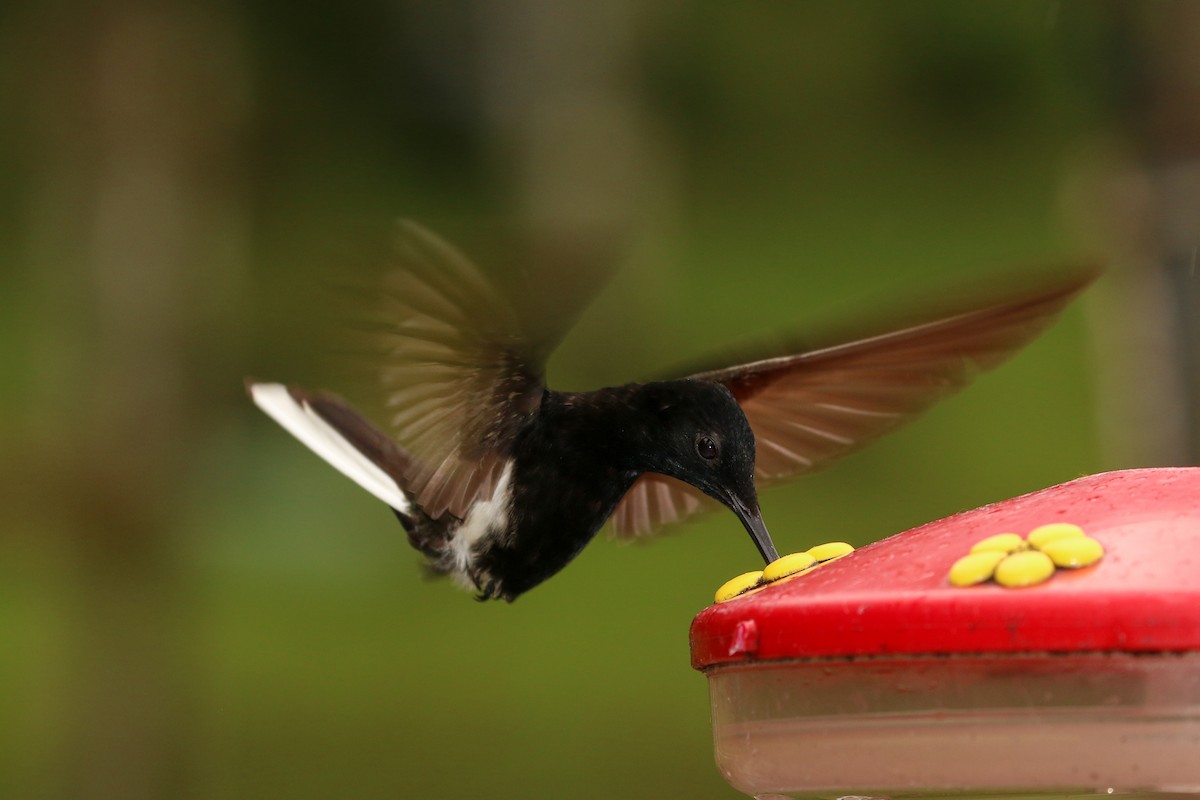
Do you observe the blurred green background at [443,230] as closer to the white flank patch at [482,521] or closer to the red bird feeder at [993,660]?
the white flank patch at [482,521]

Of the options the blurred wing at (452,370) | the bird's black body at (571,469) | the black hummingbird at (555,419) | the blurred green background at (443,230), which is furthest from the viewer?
the blurred green background at (443,230)

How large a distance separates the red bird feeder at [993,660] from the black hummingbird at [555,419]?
2.20ft

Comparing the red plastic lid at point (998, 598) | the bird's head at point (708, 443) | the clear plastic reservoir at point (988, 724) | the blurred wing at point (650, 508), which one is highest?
the bird's head at point (708, 443)

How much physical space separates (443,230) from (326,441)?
146cm

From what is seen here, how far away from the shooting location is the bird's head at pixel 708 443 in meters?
2.08

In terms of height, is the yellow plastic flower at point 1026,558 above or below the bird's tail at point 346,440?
below

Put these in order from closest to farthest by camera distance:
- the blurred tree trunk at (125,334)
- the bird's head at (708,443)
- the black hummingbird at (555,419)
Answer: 1. the black hummingbird at (555,419)
2. the bird's head at (708,443)
3. the blurred tree trunk at (125,334)

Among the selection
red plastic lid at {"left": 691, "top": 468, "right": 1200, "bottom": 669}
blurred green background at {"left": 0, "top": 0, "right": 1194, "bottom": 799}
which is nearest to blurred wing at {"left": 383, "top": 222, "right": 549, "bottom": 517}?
red plastic lid at {"left": 691, "top": 468, "right": 1200, "bottom": 669}

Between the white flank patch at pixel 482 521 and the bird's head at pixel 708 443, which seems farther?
the white flank patch at pixel 482 521

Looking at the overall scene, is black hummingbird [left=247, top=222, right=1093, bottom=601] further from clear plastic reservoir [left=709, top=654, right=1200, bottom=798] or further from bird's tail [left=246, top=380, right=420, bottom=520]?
clear plastic reservoir [left=709, top=654, right=1200, bottom=798]

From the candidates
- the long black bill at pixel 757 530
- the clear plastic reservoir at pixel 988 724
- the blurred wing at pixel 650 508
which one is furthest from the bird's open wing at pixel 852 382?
the clear plastic reservoir at pixel 988 724

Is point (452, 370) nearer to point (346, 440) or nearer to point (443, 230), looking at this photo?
point (346, 440)

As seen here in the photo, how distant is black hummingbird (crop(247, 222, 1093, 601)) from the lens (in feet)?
6.38

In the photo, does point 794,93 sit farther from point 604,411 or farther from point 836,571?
point 836,571
